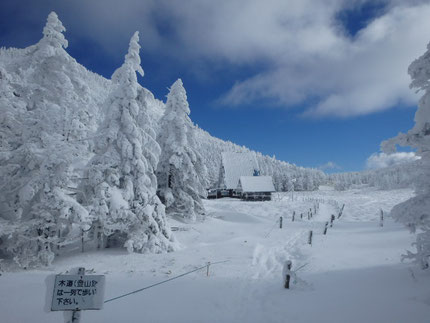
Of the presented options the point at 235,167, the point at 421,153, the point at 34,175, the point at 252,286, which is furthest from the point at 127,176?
the point at 235,167

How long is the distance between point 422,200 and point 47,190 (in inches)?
539

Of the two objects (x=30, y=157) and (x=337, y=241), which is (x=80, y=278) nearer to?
(x=30, y=157)

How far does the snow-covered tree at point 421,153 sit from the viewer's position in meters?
6.89

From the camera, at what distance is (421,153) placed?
7160 mm

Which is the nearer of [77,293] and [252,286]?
[77,293]

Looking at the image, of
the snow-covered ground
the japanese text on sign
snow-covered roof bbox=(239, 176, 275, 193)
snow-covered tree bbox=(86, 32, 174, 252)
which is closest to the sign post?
the japanese text on sign

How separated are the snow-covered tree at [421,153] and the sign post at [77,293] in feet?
26.0

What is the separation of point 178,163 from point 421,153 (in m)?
18.2

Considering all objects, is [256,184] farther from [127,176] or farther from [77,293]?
[77,293]

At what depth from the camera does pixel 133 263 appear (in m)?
12.2

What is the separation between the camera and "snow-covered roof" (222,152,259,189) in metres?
61.5

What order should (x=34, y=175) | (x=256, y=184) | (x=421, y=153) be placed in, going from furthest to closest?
(x=256, y=184) < (x=34, y=175) < (x=421, y=153)

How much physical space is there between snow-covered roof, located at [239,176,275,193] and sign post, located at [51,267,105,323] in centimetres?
5071

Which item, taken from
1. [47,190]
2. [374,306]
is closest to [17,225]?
[47,190]
